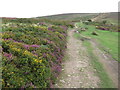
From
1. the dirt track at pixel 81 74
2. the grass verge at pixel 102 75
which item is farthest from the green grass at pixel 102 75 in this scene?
the dirt track at pixel 81 74

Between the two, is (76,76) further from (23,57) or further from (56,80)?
(23,57)

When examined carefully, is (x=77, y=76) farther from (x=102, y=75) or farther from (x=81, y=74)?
(x=102, y=75)

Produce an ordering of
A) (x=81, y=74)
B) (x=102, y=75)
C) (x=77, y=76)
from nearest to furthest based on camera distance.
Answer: (x=77, y=76) → (x=81, y=74) → (x=102, y=75)

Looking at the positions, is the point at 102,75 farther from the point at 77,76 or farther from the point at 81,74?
the point at 77,76

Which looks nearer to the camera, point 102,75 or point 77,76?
point 77,76

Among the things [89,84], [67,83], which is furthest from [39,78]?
[89,84]

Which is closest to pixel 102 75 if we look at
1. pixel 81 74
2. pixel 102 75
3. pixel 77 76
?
pixel 102 75

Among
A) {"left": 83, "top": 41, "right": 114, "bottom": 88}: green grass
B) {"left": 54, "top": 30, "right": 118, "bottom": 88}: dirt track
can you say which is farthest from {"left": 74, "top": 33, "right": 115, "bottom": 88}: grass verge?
{"left": 54, "top": 30, "right": 118, "bottom": 88}: dirt track

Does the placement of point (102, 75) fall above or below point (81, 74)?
below

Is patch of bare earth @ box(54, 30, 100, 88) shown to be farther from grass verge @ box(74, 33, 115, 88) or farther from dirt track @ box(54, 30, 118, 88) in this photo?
grass verge @ box(74, 33, 115, 88)

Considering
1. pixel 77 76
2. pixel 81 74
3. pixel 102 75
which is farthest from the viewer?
pixel 102 75

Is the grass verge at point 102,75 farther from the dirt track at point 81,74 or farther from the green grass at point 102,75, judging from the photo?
the dirt track at point 81,74

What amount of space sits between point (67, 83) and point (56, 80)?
3.12 ft

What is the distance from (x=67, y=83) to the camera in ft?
29.1
